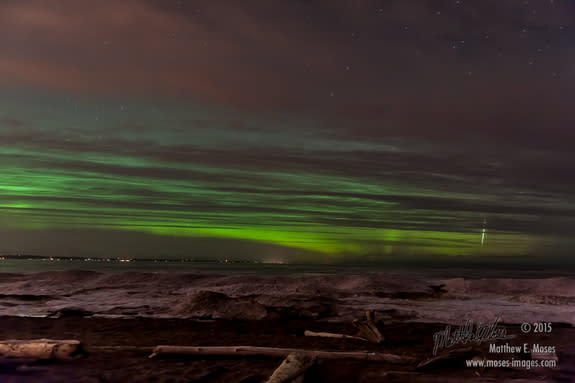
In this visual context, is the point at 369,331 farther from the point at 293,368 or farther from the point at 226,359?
the point at 293,368

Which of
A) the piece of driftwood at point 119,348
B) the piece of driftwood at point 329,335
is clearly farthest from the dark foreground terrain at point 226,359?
the piece of driftwood at point 329,335

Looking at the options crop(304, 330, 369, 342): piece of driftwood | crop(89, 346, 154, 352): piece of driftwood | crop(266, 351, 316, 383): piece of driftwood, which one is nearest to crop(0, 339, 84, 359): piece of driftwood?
crop(89, 346, 154, 352): piece of driftwood

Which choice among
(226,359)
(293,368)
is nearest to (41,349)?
(226,359)

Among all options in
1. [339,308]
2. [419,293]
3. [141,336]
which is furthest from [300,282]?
[141,336]

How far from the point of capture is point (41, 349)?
9828 mm

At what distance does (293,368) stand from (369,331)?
4.55 metres

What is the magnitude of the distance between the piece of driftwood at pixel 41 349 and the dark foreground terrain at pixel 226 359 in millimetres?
276

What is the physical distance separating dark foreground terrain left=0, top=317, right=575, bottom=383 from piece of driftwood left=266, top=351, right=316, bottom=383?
0.22 m

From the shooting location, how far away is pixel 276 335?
511 inches

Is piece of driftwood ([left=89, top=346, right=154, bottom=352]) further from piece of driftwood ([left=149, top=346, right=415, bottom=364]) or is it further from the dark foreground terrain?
piece of driftwood ([left=149, top=346, right=415, bottom=364])

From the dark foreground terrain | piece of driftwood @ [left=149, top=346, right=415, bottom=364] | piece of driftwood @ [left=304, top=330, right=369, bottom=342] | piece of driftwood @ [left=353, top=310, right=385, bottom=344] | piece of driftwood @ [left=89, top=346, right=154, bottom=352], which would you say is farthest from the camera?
piece of driftwood @ [left=304, top=330, right=369, bottom=342]

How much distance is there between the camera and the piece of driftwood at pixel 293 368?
314 inches

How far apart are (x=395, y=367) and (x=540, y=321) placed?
9197 millimetres

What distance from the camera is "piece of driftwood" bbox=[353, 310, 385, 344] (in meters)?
11.9
